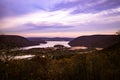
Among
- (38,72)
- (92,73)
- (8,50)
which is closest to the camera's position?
(8,50)

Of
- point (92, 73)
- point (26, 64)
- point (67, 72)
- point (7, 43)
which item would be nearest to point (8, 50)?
point (7, 43)

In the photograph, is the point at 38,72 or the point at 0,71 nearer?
the point at 0,71

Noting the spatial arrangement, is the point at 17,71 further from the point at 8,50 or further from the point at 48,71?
the point at 48,71

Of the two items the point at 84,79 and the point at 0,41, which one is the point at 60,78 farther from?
the point at 0,41

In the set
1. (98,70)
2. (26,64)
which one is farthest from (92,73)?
(26,64)

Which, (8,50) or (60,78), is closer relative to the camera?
(8,50)

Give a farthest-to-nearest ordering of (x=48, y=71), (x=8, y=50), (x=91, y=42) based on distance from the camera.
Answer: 1. (x=91, y=42)
2. (x=48, y=71)
3. (x=8, y=50)

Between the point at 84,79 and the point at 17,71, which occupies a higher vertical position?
the point at 17,71

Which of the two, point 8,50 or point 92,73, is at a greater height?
point 8,50

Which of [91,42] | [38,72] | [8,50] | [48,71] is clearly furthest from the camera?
[91,42]
